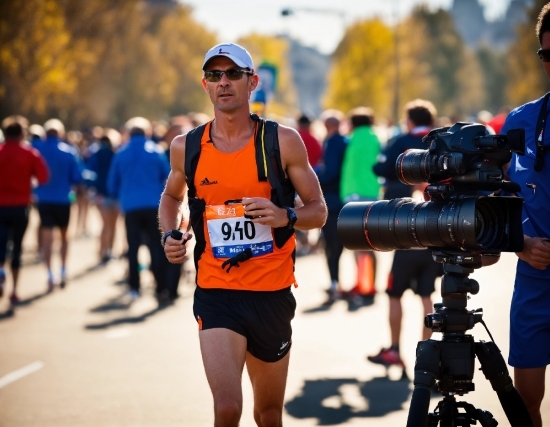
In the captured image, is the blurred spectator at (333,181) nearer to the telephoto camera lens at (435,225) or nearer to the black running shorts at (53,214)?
the black running shorts at (53,214)

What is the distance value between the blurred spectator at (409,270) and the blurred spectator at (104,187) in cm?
947

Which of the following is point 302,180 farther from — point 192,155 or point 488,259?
point 488,259

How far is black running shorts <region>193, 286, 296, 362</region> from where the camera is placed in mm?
5684

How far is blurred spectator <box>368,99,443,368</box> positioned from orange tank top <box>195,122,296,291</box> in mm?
3291

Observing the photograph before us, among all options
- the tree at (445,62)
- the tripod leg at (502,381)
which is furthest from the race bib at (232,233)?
the tree at (445,62)

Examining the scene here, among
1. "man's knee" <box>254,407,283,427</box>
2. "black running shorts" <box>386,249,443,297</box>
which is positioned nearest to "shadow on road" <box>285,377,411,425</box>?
"black running shorts" <box>386,249,443,297</box>

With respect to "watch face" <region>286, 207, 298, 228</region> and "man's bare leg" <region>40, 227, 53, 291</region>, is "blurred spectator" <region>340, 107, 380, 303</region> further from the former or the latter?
"watch face" <region>286, 207, 298, 228</region>

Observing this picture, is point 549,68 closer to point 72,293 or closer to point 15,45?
point 72,293

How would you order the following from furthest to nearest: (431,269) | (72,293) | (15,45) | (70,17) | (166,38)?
(166,38)
(70,17)
(15,45)
(72,293)
(431,269)

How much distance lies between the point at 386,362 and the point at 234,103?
13.9ft

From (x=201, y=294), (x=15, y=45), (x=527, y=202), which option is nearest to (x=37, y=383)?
(x=201, y=294)

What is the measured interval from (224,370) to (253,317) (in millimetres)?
377

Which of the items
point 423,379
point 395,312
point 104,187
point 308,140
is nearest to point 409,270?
point 395,312

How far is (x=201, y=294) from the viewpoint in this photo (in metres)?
5.84
